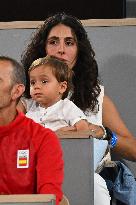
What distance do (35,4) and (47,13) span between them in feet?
0.31

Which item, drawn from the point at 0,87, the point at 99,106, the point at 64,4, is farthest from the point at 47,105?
the point at 64,4

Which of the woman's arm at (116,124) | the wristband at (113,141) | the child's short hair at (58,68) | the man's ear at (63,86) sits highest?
the child's short hair at (58,68)

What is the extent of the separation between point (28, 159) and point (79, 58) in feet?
3.84

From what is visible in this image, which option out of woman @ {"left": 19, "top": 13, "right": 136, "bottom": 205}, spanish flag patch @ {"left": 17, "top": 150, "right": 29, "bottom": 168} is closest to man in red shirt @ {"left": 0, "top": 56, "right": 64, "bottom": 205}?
spanish flag patch @ {"left": 17, "top": 150, "right": 29, "bottom": 168}

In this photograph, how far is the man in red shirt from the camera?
135 centimetres

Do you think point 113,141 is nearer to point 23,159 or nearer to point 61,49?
point 61,49

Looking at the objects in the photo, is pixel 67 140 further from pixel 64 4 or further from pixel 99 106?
pixel 64 4

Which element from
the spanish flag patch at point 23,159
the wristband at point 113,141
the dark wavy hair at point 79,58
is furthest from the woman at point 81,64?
the spanish flag patch at point 23,159

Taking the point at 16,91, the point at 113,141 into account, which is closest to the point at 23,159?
the point at 16,91

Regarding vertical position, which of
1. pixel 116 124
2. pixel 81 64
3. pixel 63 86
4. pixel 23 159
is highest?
pixel 81 64

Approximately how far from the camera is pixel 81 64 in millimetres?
2477

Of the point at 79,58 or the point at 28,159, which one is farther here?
the point at 79,58

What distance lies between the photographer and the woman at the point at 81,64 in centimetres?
234

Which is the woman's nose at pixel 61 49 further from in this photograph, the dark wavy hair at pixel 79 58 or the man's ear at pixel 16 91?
the man's ear at pixel 16 91
